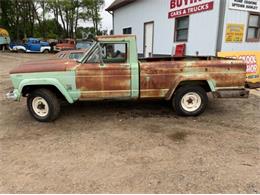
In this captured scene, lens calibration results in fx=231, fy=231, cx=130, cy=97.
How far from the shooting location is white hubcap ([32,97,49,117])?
16.7ft

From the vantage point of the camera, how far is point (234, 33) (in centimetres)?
901

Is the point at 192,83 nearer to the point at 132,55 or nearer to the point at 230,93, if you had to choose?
the point at 230,93

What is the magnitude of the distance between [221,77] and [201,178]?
2.87 m

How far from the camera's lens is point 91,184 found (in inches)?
115

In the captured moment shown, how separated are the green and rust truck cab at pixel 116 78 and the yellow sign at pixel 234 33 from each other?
14.1 ft

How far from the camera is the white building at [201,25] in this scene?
8.83 m

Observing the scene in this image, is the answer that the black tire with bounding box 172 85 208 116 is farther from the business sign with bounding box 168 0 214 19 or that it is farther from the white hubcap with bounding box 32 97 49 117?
the business sign with bounding box 168 0 214 19

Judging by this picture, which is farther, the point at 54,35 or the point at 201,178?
the point at 54,35

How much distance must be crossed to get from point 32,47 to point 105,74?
28598 millimetres

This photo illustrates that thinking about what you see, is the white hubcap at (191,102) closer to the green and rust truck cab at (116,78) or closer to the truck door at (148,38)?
the green and rust truck cab at (116,78)

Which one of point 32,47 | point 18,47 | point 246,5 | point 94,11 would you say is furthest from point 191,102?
point 94,11

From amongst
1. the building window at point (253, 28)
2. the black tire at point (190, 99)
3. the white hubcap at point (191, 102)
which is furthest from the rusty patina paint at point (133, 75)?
the building window at point (253, 28)

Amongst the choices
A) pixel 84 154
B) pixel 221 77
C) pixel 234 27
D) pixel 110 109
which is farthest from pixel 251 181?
pixel 234 27

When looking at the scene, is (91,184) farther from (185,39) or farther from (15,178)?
(185,39)
